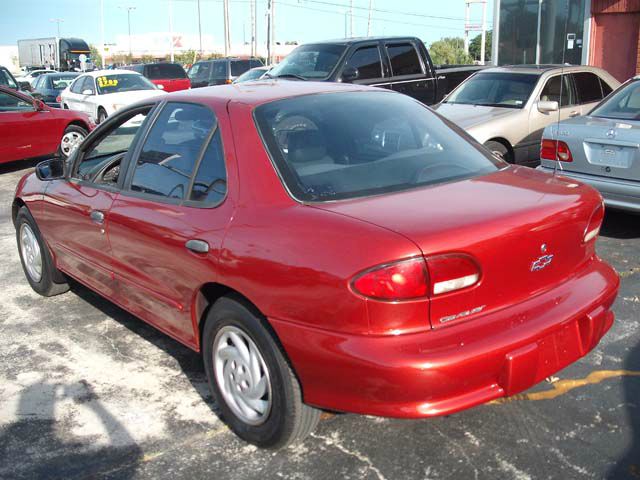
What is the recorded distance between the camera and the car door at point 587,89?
973 centimetres

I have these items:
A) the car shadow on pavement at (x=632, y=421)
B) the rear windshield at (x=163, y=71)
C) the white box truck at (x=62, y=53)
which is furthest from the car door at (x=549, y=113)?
the white box truck at (x=62, y=53)

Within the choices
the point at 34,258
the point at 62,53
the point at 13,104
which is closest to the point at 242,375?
the point at 34,258

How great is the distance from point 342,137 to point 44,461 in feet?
6.80

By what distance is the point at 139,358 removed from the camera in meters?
4.38

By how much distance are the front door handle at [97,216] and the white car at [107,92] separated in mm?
13663

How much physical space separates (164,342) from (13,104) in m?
9.14

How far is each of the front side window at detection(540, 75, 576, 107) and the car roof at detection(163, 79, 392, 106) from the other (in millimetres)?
5951

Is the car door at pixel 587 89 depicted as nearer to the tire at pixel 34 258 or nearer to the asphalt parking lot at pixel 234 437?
the asphalt parking lot at pixel 234 437

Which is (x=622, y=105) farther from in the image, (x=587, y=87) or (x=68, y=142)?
(x=68, y=142)

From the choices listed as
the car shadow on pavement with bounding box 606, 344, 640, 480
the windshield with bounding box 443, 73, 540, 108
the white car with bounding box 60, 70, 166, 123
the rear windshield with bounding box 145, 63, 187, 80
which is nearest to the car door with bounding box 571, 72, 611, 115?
the windshield with bounding box 443, 73, 540, 108

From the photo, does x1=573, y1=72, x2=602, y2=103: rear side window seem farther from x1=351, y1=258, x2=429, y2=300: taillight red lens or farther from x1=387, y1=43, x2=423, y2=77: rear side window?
x1=351, y1=258, x2=429, y2=300: taillight red lens

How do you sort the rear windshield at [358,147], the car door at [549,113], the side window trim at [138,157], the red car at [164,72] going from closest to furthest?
the rear windshield at [358,147], the side window trim at [138,157], the car door at [549,113], the red car at [164,72]

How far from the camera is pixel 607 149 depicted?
253 inches

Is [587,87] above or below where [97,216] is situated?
above
